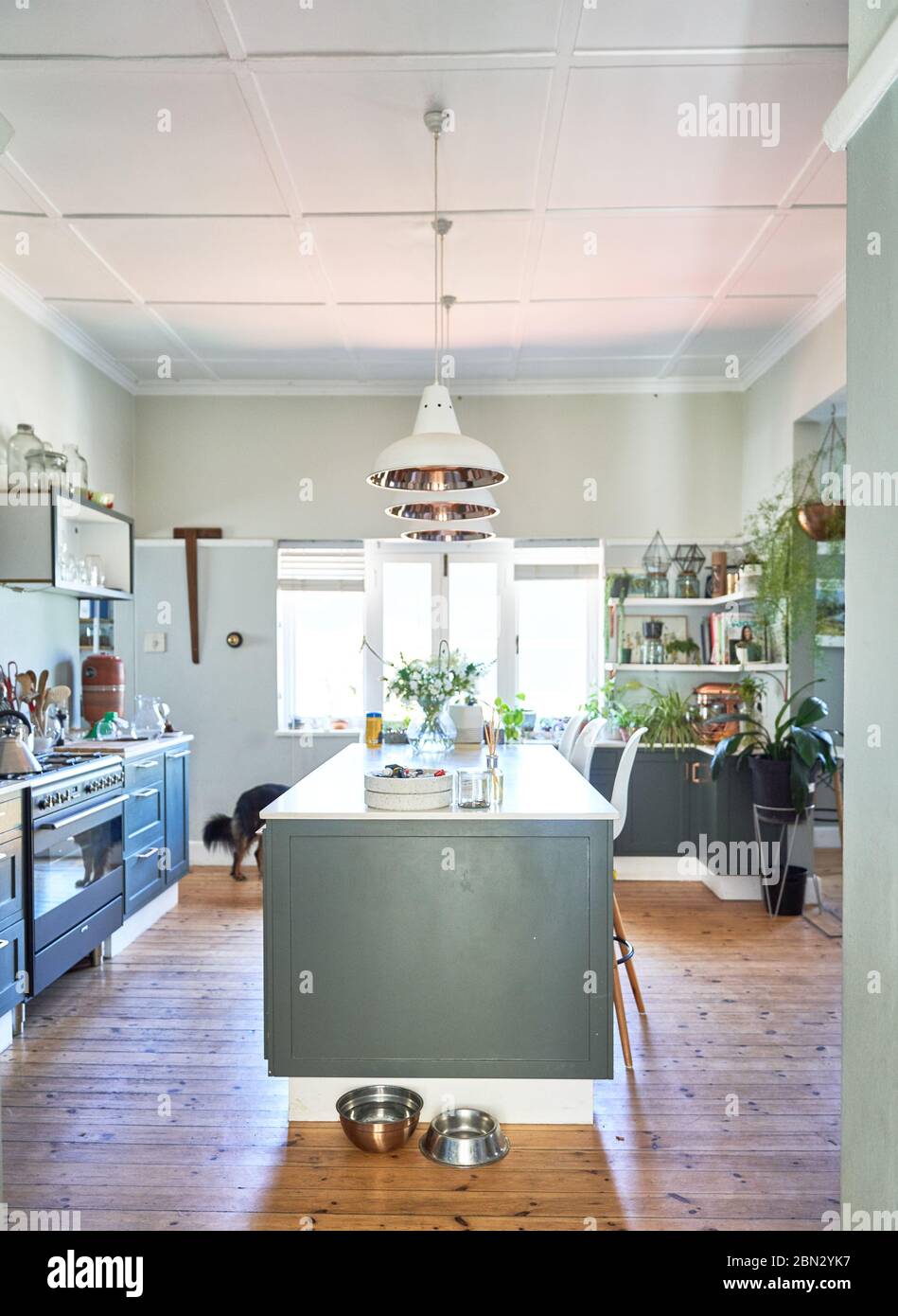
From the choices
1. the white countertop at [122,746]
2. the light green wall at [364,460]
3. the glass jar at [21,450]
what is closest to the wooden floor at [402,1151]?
the white countertop at [122,746]

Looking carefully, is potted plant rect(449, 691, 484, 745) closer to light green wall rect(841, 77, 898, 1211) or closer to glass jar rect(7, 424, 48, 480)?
glass jar rect(7, 424, 48, 480)

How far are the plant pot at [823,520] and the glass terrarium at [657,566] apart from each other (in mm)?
1384

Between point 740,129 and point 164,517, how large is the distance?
4.35 m

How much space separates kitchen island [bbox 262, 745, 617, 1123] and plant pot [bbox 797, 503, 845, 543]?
2831 mm

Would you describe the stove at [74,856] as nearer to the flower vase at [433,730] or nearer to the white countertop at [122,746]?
the white countertop at [122,746]

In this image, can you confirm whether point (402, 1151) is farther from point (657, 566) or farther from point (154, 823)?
point (657, 566)

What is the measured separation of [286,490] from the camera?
21.1 ft

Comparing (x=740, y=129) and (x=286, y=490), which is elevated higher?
(x=740, y=129)

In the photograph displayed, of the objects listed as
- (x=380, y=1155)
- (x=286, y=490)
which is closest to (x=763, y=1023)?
(x=380, y=1155)

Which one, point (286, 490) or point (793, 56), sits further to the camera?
point (286, 490)

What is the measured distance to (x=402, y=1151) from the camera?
8.89ft

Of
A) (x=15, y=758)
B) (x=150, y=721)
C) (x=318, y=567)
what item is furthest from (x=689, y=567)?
(x=15, y=758)

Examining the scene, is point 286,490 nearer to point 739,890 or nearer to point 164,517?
point 164,517

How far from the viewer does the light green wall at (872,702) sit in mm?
1731
